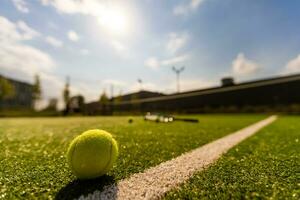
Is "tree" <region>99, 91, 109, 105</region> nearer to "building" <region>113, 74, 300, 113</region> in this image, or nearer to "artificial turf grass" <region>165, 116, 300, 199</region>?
"building" <region>113, 74, 300, 113</region>

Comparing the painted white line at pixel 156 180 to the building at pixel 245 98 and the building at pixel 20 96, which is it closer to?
the building at pixel 245 98

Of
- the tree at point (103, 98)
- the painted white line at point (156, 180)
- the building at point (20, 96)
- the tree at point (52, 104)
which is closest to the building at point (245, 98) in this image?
the tree at point (103, 98)

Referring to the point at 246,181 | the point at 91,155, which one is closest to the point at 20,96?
the point at 91,155

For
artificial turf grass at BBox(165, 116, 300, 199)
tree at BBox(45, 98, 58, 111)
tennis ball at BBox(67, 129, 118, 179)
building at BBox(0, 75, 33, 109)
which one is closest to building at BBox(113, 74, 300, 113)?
artificial turf grass at BBox(165, 116, 300, 199)

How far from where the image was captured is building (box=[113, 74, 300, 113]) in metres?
44.0

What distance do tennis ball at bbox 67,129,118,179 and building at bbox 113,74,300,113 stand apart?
3450cm

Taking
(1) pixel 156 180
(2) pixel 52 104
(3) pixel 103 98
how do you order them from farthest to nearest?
1. (2) pixel 52 104
2. (3) pixel 103 98
3. (1) pixel 156 180

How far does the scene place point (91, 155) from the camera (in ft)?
9.34

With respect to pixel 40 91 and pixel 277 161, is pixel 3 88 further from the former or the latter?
pixel 277 161

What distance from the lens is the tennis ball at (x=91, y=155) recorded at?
2.83 metres

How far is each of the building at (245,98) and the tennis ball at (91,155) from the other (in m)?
34.5

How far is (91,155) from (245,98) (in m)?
51.0

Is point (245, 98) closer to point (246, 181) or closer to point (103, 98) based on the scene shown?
point (103, 98)

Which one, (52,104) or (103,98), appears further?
(52,104)
